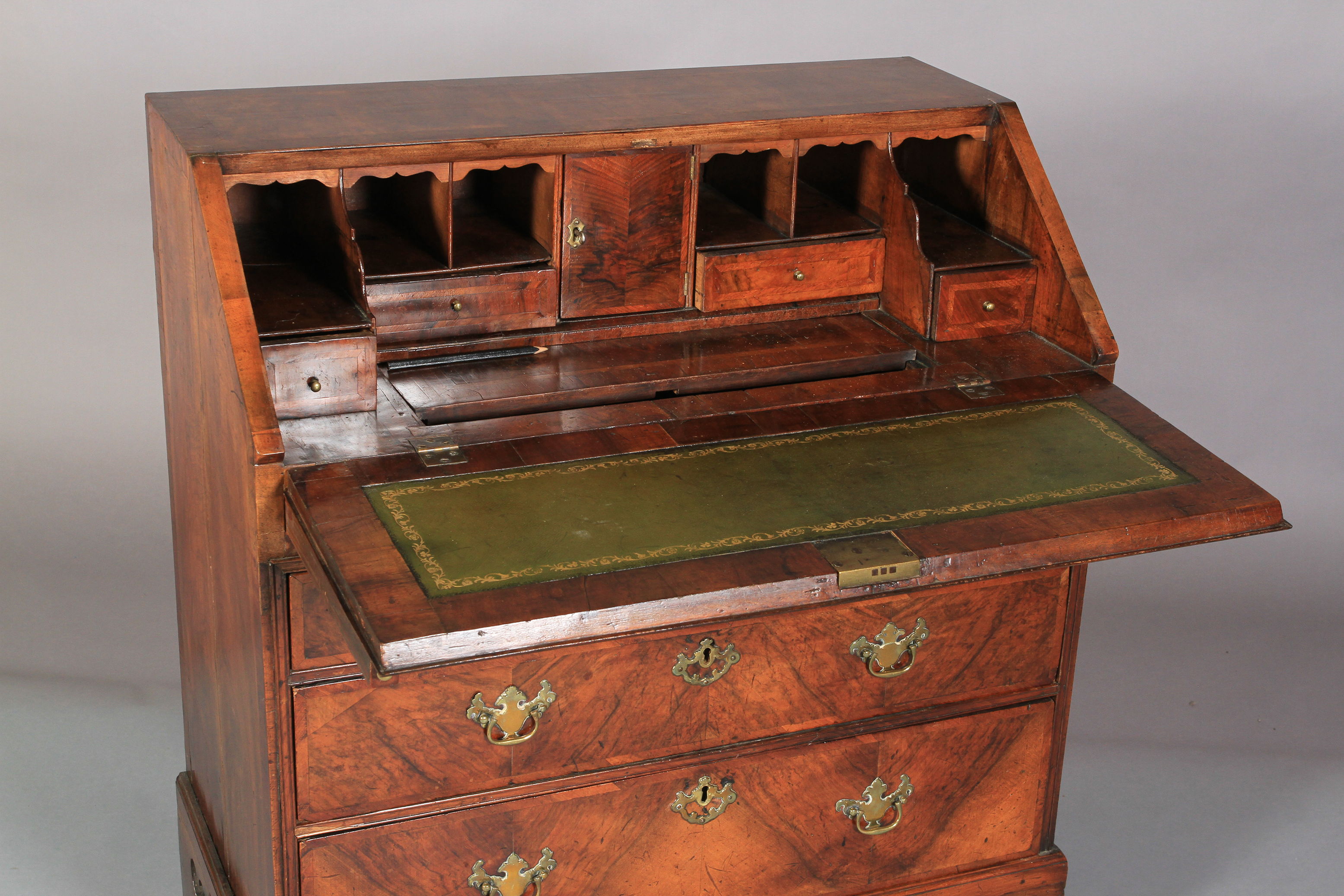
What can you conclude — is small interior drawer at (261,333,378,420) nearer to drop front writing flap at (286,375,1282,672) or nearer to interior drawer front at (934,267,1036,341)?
drop front writing flap at (286,375,1282,672)

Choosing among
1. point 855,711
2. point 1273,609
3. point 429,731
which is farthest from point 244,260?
point 1273,609

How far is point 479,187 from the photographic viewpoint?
3.22 m

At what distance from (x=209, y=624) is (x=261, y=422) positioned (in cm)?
71

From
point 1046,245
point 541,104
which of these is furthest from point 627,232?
point 1046,245

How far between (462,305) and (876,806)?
1.11 meters

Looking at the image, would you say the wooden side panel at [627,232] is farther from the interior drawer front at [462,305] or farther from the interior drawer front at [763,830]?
the interior drawer front at [763,830]

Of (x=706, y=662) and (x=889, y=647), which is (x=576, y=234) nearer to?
(x=706, y=662)

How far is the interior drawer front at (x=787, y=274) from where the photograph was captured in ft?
10.2

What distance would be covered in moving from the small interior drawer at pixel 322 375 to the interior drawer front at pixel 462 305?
0.14 metres

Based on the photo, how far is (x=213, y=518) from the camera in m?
2.91

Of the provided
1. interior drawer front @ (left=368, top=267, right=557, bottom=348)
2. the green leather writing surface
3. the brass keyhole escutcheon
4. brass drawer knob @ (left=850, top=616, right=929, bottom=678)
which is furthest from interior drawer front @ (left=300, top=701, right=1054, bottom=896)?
the brass keyhole escutcheon

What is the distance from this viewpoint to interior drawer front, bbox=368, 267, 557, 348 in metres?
2.90

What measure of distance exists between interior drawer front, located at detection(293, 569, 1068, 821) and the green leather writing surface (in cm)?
20

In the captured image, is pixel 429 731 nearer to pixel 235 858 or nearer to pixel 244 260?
pixel 235 858
